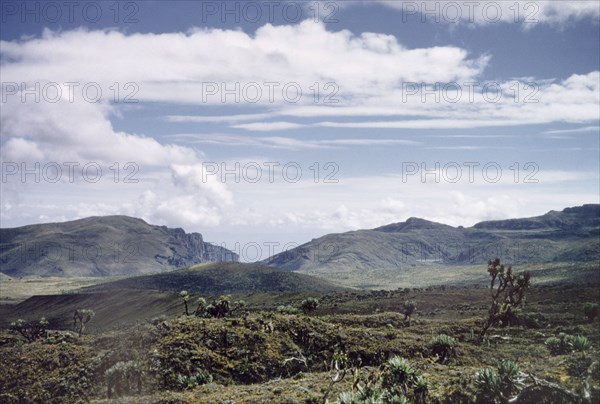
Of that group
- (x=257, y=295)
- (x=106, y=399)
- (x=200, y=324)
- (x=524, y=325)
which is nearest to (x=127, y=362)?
(x=106, y=399)

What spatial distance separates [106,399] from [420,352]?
74.2 feet

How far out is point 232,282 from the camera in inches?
7205

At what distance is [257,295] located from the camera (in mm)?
105250

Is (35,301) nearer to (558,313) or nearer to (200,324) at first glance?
(200,324)

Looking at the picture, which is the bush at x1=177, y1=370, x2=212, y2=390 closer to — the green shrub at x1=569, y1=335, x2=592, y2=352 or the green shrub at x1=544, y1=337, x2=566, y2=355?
the green shrub at x1=569, y1=335, x2=592, y2=352

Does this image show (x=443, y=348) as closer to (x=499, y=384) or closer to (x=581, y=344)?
(x=581, y=344)

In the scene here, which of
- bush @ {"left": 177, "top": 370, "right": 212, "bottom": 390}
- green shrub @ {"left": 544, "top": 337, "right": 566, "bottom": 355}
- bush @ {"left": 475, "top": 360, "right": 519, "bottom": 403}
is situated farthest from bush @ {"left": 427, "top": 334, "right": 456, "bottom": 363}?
bush @ {"left": 177, "top": 370, "right": 212, "bottom": 390}

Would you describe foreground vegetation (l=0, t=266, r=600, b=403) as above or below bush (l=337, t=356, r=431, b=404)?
below

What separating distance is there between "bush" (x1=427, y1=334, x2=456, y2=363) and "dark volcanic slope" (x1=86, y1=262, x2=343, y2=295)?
5451 inches

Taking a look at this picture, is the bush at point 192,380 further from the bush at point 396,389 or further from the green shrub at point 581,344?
the green shrub at point 581,344

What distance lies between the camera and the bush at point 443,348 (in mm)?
31500

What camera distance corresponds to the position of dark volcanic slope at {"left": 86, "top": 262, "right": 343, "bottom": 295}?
174 m

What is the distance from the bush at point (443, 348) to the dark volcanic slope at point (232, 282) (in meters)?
138

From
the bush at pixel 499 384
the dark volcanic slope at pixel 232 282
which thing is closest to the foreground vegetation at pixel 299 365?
the bush at pixel 499 384
